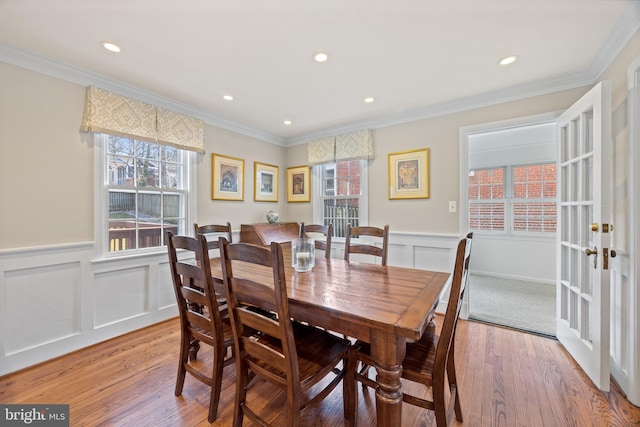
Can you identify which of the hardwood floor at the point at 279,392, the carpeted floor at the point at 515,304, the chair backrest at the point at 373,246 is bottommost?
the hardwood floor at the point at 279,392

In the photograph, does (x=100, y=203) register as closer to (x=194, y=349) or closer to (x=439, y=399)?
(x=194, y=349)

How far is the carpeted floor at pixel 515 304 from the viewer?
9.15 ft

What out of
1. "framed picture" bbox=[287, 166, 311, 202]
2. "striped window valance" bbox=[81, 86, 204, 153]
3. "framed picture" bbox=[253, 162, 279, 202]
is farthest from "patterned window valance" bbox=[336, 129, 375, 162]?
"striped window valance" bbox=[81, 86, 204, 153]

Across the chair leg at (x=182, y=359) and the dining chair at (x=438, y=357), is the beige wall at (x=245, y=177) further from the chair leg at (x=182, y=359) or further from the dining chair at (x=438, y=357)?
the dining chair at (x=438, y=357)

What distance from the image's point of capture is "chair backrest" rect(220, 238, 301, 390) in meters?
1.08

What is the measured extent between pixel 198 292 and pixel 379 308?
107cm

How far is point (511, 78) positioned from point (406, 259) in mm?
2169

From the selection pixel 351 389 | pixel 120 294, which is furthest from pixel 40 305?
pixel 351 389

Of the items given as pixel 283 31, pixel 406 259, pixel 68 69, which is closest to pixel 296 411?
pixel 283 31

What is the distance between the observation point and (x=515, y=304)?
334 centimetres

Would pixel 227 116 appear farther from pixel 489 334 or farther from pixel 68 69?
pixel 489 334

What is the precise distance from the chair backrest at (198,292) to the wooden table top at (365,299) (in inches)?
7.5

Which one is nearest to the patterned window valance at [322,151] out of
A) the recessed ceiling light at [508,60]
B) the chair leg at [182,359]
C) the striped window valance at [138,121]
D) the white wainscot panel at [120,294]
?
the striped window valance at [138,121]

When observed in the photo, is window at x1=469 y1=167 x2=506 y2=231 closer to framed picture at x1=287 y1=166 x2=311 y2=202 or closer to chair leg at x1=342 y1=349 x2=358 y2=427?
framed picture at x1=287 y1=166 x2=311 y2=202
